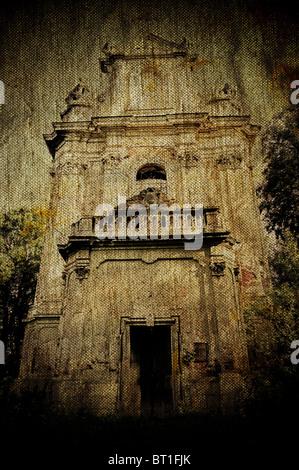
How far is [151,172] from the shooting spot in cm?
1953

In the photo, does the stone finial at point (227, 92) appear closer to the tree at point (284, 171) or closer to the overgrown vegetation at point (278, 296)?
the overgrown vegetation at point (278, 296)

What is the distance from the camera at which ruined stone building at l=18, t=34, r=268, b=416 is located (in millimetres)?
11125

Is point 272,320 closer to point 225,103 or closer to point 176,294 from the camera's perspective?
point 176,294

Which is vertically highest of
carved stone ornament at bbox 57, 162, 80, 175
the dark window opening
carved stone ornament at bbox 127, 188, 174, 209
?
carved stone ornament at bbox 57, 162, 80, 175

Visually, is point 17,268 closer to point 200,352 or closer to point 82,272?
point 82,272

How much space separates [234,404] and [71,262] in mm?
6312

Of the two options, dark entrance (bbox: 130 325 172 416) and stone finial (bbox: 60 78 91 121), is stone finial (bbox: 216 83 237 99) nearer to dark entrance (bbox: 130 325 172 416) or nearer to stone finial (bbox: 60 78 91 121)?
stone finial (bbox: 60 78 91 121)

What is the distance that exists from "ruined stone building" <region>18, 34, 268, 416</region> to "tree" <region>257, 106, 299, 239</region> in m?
2.05

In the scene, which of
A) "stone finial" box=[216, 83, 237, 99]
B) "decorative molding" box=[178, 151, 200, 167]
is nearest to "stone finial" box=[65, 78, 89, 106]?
"decorative molding" box=[178, 151, 200, 167]

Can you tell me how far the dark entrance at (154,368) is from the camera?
13.9m

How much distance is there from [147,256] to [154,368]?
5.34 metres

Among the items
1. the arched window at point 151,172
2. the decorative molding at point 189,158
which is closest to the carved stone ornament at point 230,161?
the decorative molding at point 189,158

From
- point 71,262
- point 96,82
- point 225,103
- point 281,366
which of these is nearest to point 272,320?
point 281,366

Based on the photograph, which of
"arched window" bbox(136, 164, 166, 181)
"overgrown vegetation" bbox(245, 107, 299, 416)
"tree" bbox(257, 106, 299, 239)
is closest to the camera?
"overgrown vegetation" bbox(245, 107, 299, 416)
